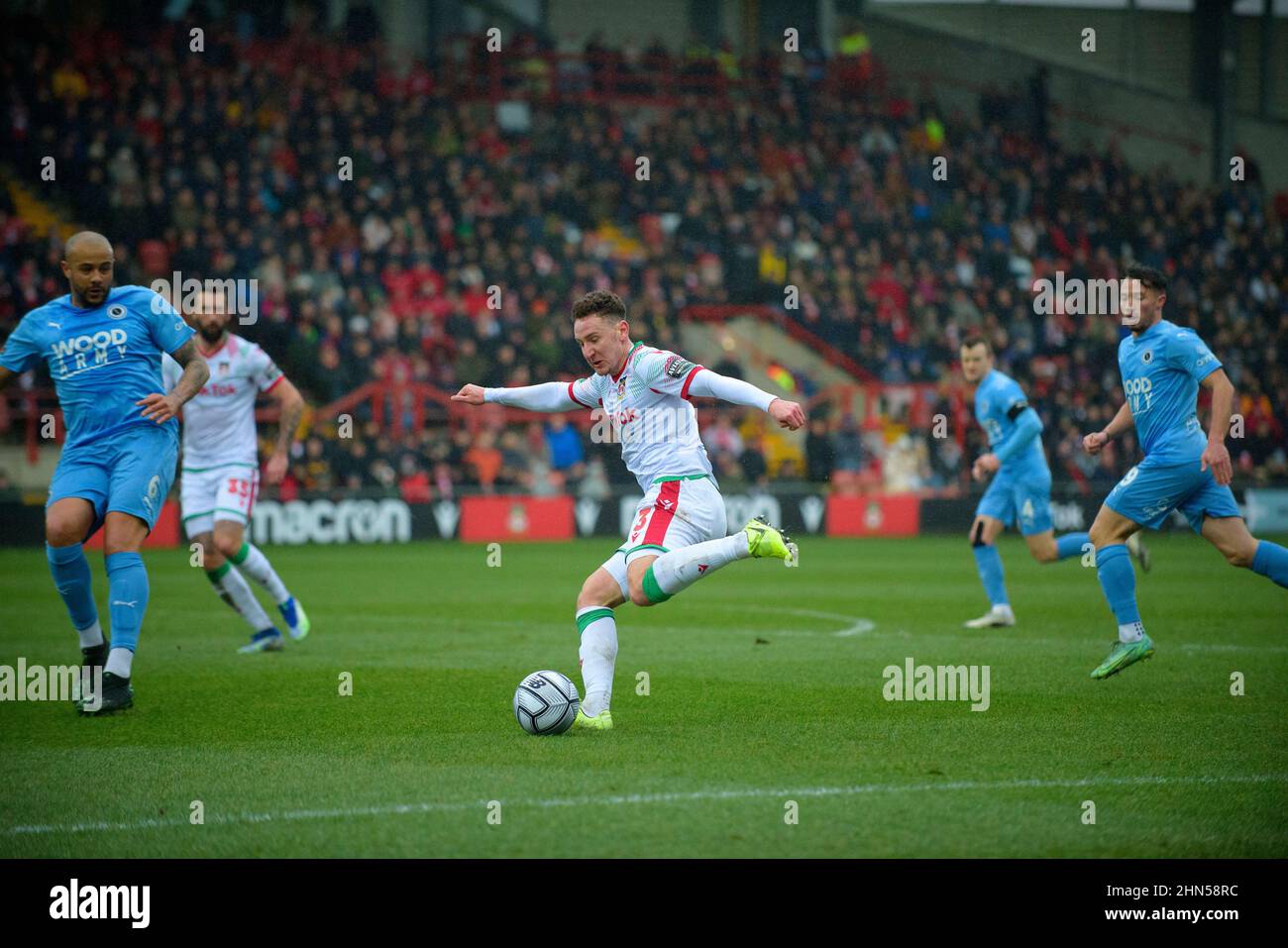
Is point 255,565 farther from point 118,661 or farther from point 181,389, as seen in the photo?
point 181,389

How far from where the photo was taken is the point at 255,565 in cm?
1130

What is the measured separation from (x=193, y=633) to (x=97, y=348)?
4.74 metres

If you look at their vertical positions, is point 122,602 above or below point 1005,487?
below

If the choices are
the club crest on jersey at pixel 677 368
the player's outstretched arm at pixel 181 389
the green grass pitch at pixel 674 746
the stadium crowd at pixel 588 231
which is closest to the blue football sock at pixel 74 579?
the green grass pitch at pixel 674 746

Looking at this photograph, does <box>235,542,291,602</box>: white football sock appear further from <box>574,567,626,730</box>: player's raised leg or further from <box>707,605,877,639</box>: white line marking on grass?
<box>574,567,626,730</box>: player's raised leg

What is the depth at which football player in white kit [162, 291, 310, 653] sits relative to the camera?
11.1m

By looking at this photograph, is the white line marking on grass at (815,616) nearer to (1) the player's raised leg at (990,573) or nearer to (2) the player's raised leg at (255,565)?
(1) the player's raised leg at (990,573)

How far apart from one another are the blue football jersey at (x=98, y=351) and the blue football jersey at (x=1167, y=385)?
220 inches

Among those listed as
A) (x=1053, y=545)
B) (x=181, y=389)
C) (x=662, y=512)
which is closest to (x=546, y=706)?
(x=662, y=512)

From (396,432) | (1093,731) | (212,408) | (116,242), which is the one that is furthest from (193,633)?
(116,242)

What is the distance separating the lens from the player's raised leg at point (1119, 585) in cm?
898

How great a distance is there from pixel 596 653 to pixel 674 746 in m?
0.68
